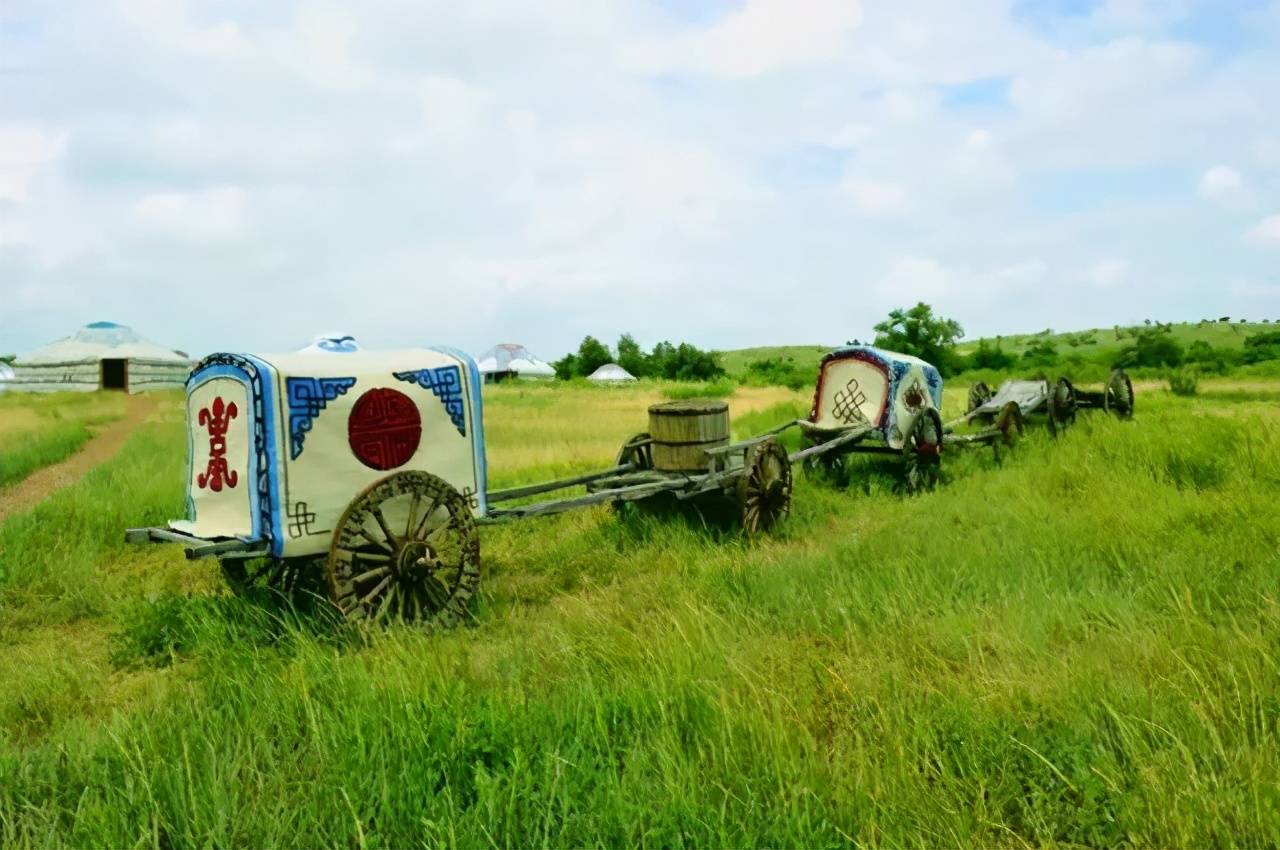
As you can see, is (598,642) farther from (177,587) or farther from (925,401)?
(925,401)

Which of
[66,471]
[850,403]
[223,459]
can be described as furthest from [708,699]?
[66,471]

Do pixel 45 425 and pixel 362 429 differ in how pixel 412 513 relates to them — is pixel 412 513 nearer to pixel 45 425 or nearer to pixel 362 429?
pixel 362 429

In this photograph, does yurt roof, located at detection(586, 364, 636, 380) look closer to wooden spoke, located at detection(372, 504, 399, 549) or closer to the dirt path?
the dirt path

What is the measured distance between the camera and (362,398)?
500 cm

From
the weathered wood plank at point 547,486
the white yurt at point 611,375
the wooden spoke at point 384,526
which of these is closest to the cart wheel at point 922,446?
the weathered wood plank at point 547,486

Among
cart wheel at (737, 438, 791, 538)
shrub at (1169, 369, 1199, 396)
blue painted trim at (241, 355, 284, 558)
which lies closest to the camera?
blue painted trim at (241, 355, 284, 558)

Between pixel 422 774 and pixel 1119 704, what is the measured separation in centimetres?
249

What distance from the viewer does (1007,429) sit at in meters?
10.9

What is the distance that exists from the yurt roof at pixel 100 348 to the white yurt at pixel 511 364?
22.1 metres

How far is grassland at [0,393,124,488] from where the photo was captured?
13.7 meters

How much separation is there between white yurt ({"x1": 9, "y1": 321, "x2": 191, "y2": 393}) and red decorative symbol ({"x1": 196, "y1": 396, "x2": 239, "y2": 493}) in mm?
33739

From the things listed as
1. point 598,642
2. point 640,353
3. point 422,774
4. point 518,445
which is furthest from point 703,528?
point 640,353

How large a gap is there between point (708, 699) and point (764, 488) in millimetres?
4389

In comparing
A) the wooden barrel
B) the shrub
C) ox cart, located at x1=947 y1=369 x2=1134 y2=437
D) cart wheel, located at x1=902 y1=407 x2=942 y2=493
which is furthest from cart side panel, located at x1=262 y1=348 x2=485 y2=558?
the shrub
